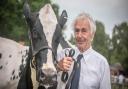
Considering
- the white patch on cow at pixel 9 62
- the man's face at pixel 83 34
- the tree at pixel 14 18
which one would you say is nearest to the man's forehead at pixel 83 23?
the man's face at pixel 83 34

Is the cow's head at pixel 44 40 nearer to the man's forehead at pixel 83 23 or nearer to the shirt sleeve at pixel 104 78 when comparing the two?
the man's forehead at pixel 83 23

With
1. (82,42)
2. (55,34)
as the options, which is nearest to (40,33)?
(55,34)

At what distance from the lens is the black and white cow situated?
118 centimetres

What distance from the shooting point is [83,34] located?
1.26 m

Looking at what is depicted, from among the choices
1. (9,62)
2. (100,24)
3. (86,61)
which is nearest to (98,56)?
(86,61)

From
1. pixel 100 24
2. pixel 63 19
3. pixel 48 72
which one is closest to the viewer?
pixel 48 72

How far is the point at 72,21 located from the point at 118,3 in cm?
32

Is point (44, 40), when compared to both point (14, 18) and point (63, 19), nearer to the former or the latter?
point (63, 19)

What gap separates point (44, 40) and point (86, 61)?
20cm

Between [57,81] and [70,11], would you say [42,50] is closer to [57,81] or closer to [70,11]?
[57,81]

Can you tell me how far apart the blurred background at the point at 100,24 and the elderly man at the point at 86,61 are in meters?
0.04

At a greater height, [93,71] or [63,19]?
[63,19]

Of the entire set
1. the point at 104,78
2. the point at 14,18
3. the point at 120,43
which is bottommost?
the point at 104,78

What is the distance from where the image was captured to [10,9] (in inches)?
54.0
